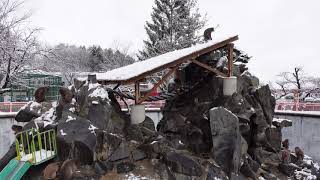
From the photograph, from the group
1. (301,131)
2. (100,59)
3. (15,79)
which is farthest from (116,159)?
(100,59)

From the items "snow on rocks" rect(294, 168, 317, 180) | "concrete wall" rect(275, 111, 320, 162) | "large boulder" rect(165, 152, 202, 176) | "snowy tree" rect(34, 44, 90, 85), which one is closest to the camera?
"large boulder" rect(165, 152, 202, 176)

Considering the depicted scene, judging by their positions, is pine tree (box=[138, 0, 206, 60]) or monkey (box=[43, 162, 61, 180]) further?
pine tree (box=[138, 0, 206, 60])

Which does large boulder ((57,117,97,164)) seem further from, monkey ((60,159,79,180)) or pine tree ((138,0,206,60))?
pine tree ((138,0,206,60))

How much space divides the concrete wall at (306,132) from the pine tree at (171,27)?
15.3 meters

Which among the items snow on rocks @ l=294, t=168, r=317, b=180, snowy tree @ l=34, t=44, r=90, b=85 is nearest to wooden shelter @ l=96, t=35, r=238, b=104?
snow on rocks @ l=294, t=168, r=317, b=180

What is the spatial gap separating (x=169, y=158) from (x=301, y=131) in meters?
14.3

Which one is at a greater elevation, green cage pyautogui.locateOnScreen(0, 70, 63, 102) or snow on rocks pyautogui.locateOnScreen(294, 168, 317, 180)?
green cage pyautogui.locateOnScreen(0, 70, 63, 102)

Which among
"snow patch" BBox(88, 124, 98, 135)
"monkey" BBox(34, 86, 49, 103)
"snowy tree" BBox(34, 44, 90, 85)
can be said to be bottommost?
"snow patch" BBox(88, 124, 98, 135)

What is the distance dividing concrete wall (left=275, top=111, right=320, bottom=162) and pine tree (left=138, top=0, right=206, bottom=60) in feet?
50.3

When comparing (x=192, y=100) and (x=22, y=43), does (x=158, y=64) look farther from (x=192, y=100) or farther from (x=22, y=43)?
(x=22, y=43)

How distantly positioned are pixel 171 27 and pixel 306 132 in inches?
778

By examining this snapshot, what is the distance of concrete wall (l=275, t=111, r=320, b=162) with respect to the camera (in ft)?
73.7

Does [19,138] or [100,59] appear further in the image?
[100,59]

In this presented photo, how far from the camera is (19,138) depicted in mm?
13453
